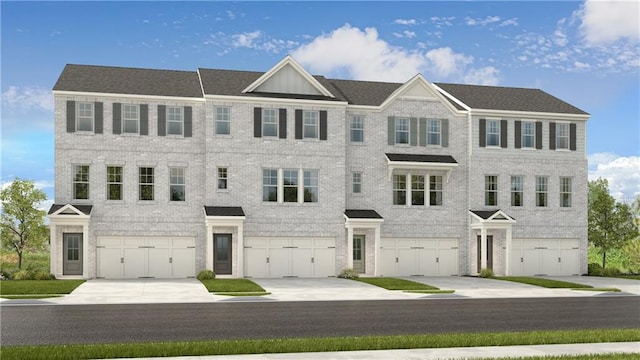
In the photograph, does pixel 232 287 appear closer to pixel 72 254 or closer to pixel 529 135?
pixel 72 254

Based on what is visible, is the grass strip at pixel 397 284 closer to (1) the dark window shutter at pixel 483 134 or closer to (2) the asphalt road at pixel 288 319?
(2) the asphalt road at pixel 288 319

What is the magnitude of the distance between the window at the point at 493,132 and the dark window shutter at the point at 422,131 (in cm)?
398

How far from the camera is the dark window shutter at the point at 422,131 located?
43.1 meters

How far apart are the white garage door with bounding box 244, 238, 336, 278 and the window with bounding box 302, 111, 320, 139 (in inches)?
233

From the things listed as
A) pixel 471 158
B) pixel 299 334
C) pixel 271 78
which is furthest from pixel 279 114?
pixel 299 334

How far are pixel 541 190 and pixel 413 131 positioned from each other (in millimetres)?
8970

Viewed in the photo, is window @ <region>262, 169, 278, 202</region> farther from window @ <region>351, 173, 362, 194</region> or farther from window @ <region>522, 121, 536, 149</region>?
window @ <region>522, 121, 536, 149</region>

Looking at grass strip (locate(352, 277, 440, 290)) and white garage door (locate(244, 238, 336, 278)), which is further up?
white garage door (locate(244, 238, 336, 278))

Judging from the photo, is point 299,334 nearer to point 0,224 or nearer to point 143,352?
point 143,352

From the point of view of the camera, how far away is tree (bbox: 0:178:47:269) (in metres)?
40.8

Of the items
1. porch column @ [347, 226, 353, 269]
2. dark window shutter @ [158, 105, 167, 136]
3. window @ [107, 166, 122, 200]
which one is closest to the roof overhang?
porch column @ [347, 226, 353, 269]

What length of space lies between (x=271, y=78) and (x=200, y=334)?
2482 cm

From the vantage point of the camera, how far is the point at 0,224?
40562mm

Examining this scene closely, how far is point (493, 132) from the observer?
4412cm
